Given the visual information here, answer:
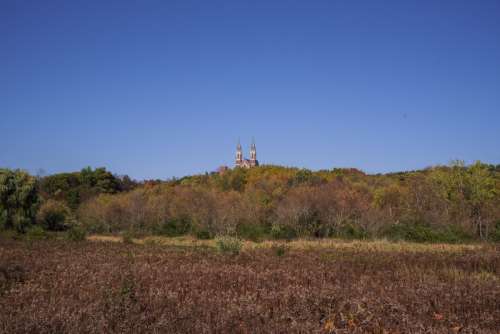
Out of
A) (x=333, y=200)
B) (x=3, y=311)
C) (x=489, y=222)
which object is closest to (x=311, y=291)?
(x=3, y=311)

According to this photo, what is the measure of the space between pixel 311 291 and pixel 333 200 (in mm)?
37879

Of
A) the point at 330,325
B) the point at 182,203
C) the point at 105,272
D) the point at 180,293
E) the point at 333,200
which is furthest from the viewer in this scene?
the point at 182,203

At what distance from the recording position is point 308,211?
148 ft

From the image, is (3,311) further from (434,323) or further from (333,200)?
(333,200)

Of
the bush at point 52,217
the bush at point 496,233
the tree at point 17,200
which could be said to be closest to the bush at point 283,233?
the bush at point 496,233

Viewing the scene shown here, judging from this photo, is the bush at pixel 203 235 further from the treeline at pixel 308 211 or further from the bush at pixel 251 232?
the bush at pixel 251 232

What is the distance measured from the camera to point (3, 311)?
20.8ft

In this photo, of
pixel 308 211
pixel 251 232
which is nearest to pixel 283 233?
pixel 251 232

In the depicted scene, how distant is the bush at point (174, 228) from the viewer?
4609 cm

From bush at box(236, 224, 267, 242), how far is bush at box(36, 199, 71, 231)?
94.1 feet

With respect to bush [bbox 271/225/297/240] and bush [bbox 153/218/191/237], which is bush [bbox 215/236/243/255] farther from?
bush [bbox 153/218/191/237]

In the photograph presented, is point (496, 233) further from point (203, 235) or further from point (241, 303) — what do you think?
point (241, 303)

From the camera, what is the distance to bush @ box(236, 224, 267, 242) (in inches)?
1423

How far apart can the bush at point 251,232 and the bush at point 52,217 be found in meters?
28.7
